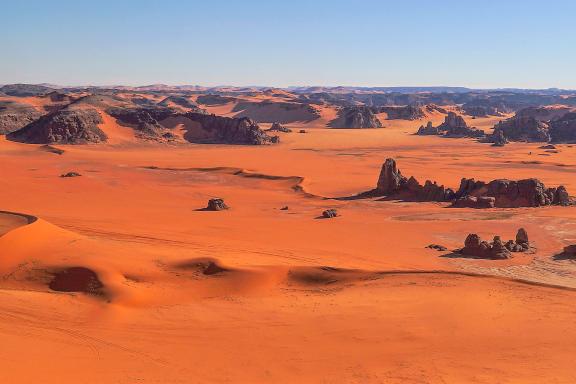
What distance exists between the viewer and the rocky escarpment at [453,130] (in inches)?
3531

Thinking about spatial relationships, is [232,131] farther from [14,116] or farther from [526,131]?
[526,131]

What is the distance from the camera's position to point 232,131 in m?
74.9

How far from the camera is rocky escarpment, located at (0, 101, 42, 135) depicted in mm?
73125

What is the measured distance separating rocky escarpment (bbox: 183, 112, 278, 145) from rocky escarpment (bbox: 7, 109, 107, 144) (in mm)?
13128

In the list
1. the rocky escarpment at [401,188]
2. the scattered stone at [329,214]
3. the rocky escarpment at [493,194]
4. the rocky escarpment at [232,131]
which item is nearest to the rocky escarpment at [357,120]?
the rocky escarpment at [232,131]

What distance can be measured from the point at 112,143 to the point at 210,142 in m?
12.3

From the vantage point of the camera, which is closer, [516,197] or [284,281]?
[284,281]

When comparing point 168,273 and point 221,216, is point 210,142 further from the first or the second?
point 168,273

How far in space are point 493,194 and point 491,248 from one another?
1281 cm

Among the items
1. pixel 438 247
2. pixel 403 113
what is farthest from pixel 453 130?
pixel 438 247

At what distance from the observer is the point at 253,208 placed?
99.5 feet

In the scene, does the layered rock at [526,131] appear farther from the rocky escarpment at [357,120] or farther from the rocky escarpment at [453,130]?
the rocky escarpment at [357,120]

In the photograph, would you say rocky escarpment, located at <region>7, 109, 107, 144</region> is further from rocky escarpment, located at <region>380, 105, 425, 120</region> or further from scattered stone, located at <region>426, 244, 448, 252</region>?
rocky escarpment, located at <region>380, 105, 425, 120</region>

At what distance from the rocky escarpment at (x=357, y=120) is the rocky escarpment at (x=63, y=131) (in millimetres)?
47006
